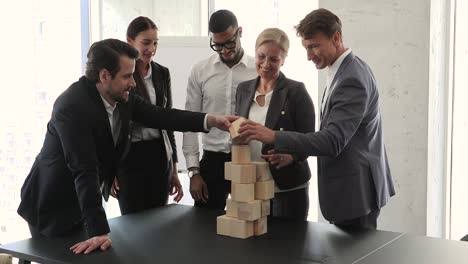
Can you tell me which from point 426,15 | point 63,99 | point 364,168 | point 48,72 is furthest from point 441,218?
point 48,72

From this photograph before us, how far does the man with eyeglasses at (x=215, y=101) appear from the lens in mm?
2598

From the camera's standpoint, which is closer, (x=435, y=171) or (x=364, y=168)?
(x=364, y=168)

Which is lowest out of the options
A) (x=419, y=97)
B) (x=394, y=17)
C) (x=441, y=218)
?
(x=441, y=218)

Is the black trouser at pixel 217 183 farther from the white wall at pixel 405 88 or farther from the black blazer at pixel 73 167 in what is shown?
the white wall at pixel 405 88

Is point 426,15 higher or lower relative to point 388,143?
higher

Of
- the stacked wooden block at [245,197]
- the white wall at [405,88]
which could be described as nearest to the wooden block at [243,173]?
the stacked wooden block at [245,197]

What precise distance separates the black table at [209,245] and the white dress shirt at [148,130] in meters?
0.51

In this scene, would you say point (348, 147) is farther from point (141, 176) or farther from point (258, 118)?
point (141, 176)

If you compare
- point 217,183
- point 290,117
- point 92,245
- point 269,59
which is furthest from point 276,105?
point 92,245

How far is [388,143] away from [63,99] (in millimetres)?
2331

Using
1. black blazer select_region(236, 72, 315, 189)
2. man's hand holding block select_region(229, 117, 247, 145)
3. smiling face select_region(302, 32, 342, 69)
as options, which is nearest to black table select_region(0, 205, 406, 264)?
black blazer select_region(236, 72, 315, 189)

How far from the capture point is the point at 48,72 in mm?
4594

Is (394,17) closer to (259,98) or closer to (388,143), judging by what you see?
(388,143)

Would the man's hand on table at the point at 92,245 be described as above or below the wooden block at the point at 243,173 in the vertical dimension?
below
